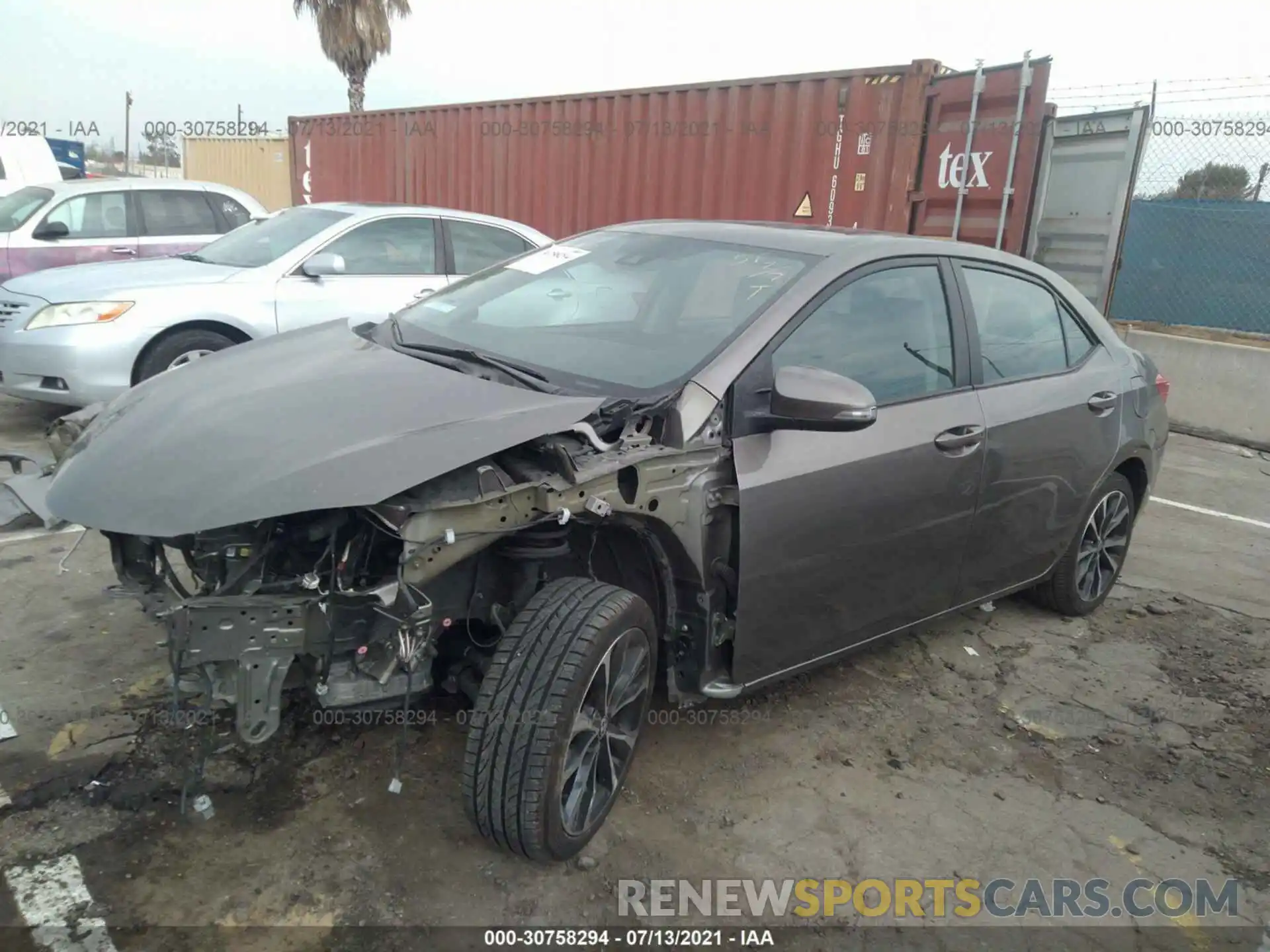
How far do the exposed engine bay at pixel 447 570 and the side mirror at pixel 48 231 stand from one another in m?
6.92

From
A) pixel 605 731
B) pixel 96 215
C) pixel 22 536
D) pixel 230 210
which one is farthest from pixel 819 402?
pixel 96 215

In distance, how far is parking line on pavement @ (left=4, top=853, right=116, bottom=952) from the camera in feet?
6.98

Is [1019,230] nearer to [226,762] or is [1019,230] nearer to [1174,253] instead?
[1174,253]

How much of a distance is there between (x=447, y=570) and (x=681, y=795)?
105 cm

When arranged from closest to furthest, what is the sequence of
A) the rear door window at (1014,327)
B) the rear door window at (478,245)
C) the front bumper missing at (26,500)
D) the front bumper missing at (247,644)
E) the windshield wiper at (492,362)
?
1. the front bumper missing at (247,644)
2. the front bumper missing at (26,500)
3. the windshield wiper at (492,362)
4. the rear door window at (1014,327)
5. the rear door window at (478,245)

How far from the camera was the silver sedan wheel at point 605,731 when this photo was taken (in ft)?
8.05

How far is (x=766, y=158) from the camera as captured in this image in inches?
345

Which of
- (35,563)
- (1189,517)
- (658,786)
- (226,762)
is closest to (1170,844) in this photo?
(658,786)

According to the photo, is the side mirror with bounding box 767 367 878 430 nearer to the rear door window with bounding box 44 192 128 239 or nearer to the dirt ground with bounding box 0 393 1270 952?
the dirt ground with bounding box 0 393 1270 952

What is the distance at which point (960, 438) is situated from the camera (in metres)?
3.20

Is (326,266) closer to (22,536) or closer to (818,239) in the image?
(22,536)

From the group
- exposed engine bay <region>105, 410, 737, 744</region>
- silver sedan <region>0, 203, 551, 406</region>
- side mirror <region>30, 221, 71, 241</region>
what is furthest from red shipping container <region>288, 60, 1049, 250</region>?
exposed engine bay <region>105, 410, 737, 744</region>

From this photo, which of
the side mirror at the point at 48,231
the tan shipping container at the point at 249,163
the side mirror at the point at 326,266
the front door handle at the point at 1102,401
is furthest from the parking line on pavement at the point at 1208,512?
the tan shipping container at the point at 249,163

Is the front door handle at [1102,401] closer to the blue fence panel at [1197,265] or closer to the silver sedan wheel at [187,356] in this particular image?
the silver sedan wheel at [187,356]
